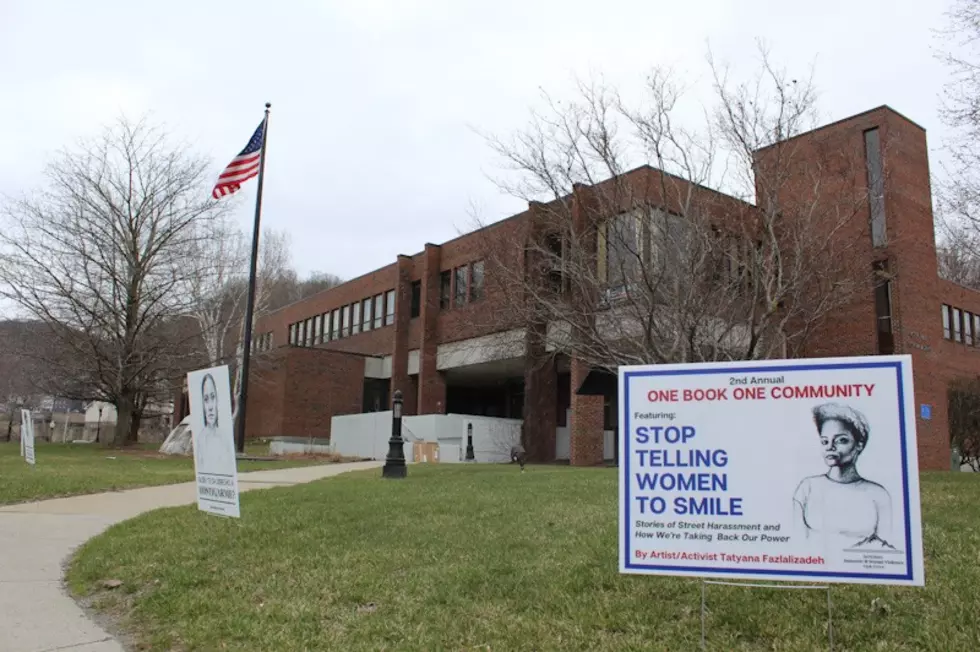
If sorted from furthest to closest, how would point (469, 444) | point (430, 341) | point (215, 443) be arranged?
point (430, 341), point (469, 444), point (215, 443)

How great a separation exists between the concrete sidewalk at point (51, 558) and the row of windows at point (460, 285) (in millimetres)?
20803

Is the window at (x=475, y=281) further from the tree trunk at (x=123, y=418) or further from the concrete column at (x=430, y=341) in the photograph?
the tree trunk at (x=123, y=418)

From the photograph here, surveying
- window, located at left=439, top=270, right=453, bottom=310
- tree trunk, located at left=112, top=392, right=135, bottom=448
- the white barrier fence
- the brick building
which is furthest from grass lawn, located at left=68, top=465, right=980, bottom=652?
window, located at left=439, top=270, right=453, bottom=310

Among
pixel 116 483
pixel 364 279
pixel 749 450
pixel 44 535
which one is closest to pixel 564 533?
pixel 749 450

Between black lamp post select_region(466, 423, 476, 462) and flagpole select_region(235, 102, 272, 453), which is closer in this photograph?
flagpole select_region(235, 102, 272, 453)

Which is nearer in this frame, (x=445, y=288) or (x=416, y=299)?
(x=445, y=288)

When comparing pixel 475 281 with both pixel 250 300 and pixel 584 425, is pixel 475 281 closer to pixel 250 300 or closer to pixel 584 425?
pixel 584 425

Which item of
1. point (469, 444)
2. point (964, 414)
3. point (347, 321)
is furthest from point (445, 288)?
point (964, 414)

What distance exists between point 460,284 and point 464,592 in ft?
108

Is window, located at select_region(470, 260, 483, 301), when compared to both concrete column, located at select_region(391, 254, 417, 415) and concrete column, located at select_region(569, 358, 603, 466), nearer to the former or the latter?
concrete column, located at select_region(391, 254, 417, 415)

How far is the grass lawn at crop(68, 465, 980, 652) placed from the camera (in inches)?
174

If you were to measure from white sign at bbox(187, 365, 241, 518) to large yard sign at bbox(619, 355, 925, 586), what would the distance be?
15.7 feet

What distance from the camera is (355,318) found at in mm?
47688

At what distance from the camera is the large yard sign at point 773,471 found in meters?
3.76
